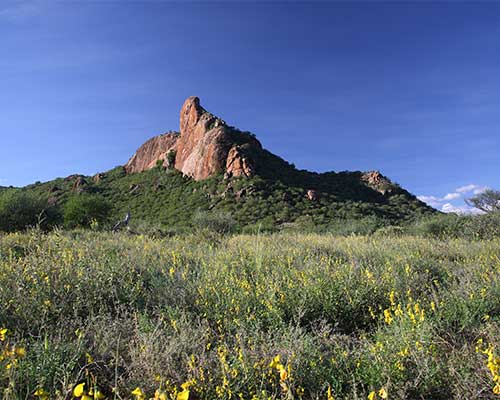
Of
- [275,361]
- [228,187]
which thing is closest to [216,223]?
[275,361]

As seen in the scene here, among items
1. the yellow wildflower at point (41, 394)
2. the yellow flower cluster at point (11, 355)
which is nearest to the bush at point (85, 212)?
the yellow flower cluster at point (11, 355)

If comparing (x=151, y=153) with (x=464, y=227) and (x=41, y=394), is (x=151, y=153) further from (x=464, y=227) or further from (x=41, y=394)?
(x=41, y=394)

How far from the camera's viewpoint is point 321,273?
15.3ft

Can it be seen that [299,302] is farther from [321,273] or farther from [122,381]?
[122,381]

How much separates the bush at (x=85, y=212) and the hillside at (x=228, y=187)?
5.30 m

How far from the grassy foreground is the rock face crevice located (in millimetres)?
34022

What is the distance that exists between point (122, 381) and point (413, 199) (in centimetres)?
4182

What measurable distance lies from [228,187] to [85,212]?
1806cm

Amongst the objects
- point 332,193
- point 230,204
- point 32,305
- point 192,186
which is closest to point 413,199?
point 332,193

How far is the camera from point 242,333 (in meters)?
3.11

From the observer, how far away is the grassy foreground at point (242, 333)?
2.44m

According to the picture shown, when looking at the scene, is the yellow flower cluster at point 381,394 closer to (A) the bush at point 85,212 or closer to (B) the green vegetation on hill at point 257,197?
(B) the green vegetation on hill at point 257,197

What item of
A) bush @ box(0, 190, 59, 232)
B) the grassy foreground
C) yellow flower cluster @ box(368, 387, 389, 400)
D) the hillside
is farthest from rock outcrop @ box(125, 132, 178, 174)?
yellow flower cluster @ box(368, 387, 389, 400)

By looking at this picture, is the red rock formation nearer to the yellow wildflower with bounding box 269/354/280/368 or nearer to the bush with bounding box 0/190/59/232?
the bush with bounding box 0/190/59/232
